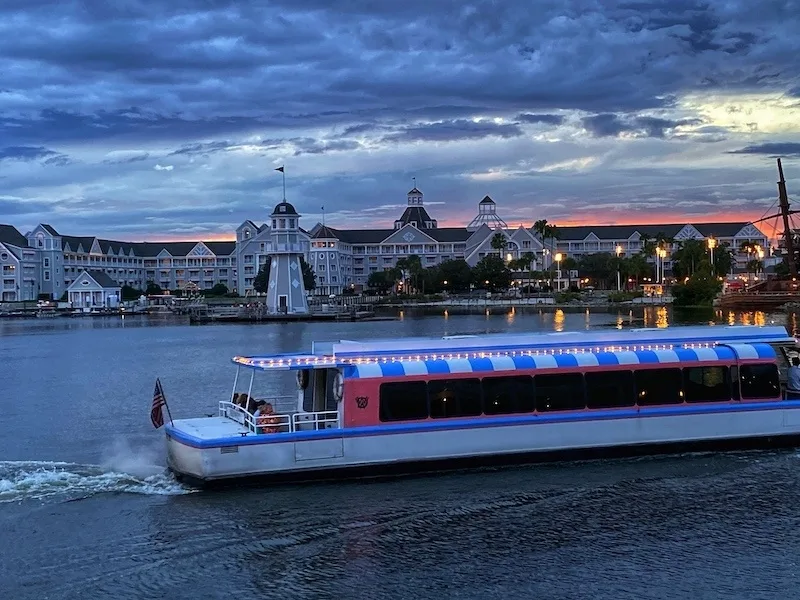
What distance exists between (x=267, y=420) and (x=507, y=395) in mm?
5927

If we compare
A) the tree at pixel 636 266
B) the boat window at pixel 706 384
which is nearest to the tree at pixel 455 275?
the tree at pixel 636 266

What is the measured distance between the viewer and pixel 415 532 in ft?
59.4

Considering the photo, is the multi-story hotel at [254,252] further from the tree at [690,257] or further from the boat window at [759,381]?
the boat window at [759,381]

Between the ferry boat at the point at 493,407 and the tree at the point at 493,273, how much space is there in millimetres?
143403

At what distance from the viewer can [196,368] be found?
2125 inches

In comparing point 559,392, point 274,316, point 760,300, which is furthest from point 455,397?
point 274,316

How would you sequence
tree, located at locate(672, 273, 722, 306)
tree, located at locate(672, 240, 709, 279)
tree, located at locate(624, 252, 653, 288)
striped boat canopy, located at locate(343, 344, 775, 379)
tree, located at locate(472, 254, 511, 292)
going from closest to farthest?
1. striped boat canopy, located at locate(343, 344, 775, 379)
2. tree, located at locate(672, 273, 722, 306)
3. tree, located at locate(672, 240, 709, 279)
4. tree, located at locate(624, 252, 653, 288)
5. tree, located at locate(472, 254, 511, 292)

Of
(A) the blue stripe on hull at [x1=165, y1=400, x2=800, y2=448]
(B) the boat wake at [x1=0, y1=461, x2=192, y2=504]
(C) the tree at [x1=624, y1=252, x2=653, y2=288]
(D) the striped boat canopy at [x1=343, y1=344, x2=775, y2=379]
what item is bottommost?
(B) the boat wake at [x1=0, y1=461, x2=192, y2=504]

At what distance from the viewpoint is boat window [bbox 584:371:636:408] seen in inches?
874

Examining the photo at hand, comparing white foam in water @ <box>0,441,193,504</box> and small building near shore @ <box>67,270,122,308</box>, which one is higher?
small building near shore @ <box>67,270,122,308</box>

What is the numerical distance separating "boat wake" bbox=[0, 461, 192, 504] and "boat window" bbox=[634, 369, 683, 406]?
11.6 meters

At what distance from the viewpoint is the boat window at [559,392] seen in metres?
21.8

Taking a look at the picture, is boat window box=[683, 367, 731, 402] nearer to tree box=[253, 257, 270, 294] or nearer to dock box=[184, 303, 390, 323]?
dock box=[184, 303, 390, 323]

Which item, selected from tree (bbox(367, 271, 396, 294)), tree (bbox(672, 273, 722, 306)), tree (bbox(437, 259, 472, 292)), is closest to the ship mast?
tree (bbox(672, 273, 722, 306))
